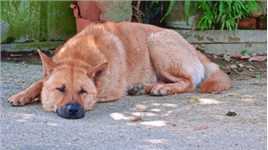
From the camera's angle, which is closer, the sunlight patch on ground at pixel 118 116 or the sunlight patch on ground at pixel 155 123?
the sunlight patch on ground at pixel 155 123

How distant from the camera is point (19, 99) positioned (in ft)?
19.9

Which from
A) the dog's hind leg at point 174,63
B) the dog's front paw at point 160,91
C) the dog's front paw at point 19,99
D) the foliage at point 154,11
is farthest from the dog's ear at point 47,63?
the foliage at point 154,11

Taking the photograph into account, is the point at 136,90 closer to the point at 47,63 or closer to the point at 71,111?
the point at 47,63

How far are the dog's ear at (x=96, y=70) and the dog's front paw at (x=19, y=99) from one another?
608 millimetres

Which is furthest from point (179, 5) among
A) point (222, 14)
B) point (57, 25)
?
point (57, 25)

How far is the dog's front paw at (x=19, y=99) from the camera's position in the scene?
6.04 m

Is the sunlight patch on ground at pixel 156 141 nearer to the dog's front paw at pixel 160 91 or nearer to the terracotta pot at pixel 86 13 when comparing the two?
the dog's front paw at pixel 160 91

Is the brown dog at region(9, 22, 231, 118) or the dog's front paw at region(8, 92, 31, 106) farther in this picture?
the dog's front paw at region(8, 92, 31, 106)

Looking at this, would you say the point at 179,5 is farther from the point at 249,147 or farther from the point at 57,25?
the point at 249,147

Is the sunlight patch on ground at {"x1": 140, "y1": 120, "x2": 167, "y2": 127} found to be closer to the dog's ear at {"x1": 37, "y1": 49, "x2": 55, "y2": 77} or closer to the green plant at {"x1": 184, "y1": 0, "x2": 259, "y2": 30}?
the dog's ear at {"x1": 37, "y1": 49, "x2": 55, "y2": 77}

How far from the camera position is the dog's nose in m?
5.64

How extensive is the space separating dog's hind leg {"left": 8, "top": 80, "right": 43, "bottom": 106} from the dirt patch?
211cm

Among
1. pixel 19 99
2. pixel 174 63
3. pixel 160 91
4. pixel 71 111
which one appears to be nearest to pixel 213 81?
pixel 174 63

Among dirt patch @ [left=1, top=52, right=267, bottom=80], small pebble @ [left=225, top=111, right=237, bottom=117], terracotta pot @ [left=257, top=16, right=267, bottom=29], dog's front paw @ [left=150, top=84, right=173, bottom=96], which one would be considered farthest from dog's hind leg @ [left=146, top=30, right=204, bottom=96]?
terracotta pot @ [left=257, top=16, right=267, bottom=29]
